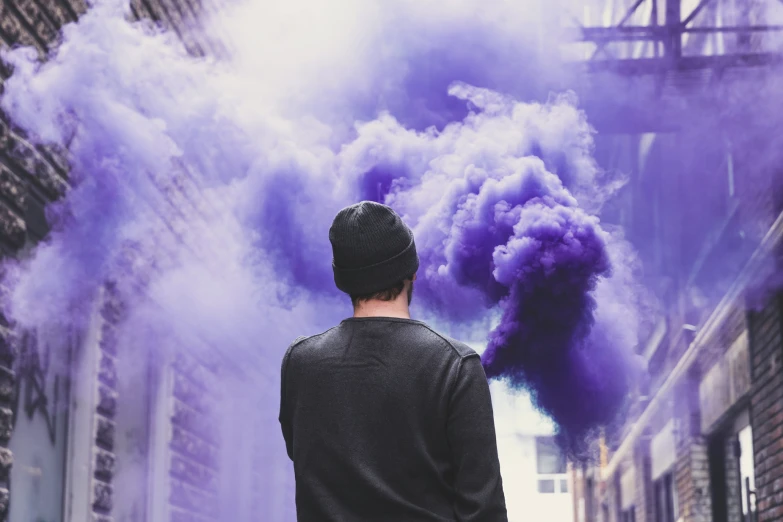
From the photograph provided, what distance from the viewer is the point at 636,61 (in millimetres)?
5836

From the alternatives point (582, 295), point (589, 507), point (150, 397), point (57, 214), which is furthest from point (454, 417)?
point (589, 507)

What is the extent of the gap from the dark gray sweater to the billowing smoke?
2.07 m

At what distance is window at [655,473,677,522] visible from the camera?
1255 centimetres

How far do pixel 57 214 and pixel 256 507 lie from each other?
3.73 m

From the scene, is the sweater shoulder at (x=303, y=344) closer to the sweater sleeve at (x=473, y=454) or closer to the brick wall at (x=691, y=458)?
the sweater sleeve at (x=473, y=454)

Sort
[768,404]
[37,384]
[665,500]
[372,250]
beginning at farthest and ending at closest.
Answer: [665,500] < [768,404] < [37,384] < [372,250]

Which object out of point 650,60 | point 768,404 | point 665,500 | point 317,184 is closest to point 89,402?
point 317,184

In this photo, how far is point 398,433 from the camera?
1711 mm

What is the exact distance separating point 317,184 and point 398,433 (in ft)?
10.6

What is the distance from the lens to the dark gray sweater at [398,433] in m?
1.69

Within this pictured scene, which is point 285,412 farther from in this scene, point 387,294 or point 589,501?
point 589,501

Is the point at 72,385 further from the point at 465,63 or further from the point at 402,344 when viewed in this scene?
the point at 402,344

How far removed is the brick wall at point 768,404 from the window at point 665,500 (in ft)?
15.8

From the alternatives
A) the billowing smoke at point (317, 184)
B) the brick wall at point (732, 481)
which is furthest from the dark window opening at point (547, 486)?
the billowing smoke at point (317, 184)
